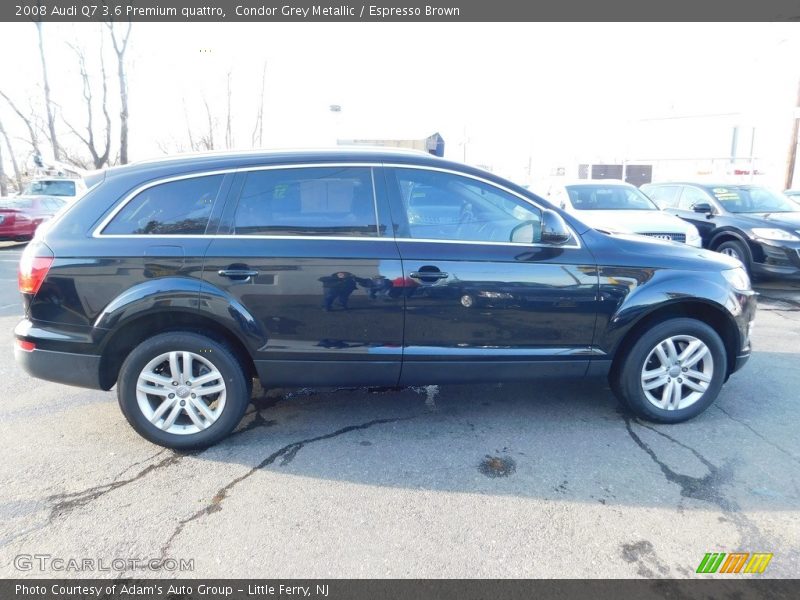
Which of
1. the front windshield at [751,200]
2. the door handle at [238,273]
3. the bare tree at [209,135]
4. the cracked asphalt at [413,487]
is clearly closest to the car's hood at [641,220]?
the front windshield at [751,200]

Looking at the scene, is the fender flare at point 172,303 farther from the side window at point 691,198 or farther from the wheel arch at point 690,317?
the side window at point 691,198

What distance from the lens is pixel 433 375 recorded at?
128 inches

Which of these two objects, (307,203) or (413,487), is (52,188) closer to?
(307,203)

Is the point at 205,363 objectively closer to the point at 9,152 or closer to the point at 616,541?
the point at 616,541

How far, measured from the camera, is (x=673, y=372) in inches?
135

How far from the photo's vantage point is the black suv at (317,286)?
300cm

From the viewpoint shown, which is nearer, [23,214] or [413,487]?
[413,487]

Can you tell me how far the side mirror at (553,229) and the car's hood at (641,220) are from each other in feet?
11.7

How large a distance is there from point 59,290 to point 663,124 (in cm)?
4442

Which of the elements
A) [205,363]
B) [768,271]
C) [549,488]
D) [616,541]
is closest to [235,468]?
[205,363]

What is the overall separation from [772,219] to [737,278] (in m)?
5.20

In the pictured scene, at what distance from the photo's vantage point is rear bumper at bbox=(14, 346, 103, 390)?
120 inches

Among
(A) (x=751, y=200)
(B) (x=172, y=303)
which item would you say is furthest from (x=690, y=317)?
(A) (x=751, y=200)
